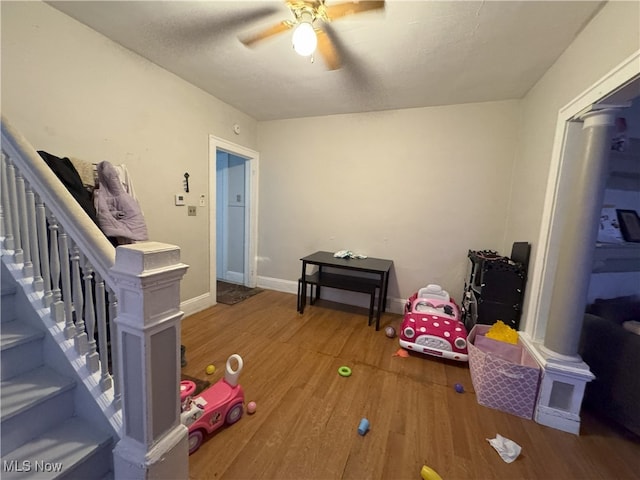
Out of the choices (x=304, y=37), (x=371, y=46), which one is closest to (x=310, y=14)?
(x=304, y=37)

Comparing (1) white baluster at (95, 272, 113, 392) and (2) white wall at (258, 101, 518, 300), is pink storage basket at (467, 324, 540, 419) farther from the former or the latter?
(1) white baluster at (95, 272, 113, 392)

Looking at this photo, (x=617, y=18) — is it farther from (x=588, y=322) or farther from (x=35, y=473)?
(x=35, y=473)

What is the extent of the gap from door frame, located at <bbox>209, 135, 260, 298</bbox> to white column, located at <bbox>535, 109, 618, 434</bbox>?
3043mm

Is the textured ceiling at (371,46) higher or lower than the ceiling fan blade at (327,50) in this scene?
higher

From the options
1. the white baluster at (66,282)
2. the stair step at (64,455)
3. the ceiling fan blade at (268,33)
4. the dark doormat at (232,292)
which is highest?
the ceiling fan blade at (268,33)

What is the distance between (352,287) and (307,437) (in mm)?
1595

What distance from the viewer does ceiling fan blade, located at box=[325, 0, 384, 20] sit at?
1.29 meters

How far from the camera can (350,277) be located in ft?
10.4

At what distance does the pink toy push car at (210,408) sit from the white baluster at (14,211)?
1035mm

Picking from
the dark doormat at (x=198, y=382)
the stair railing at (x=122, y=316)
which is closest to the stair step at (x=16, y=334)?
the stair railing at (x=122, y=316)

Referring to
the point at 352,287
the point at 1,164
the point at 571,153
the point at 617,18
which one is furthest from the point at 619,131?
the point at 1,164

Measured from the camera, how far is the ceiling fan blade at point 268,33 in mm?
1486

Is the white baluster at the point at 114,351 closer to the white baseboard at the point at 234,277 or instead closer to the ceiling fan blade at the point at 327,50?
the ceiling fan blade at the point at 327,50

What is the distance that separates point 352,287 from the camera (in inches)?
112
